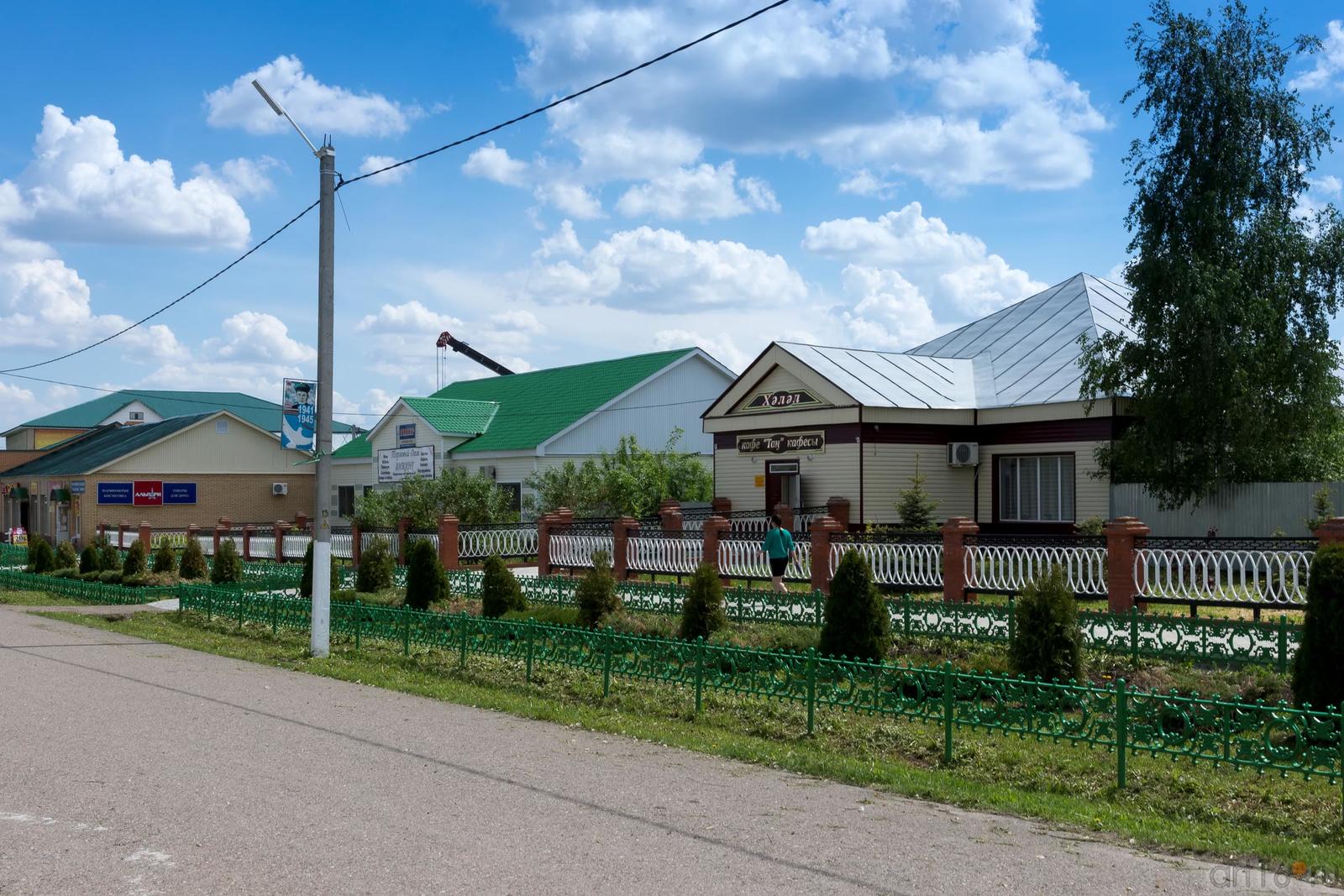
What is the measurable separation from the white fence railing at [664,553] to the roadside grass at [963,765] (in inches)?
330

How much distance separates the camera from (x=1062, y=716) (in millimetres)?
8633

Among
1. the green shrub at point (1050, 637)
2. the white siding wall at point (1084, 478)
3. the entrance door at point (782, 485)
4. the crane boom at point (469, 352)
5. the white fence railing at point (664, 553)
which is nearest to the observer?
the green shrub at point (1050, 637)

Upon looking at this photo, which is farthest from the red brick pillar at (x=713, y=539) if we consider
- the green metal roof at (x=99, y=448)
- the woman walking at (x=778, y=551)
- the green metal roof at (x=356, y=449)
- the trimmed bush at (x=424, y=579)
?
the green metal roof at (x=99, y=448)

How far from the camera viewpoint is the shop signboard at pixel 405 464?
135ft

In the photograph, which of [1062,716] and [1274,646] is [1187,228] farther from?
[1062,716]

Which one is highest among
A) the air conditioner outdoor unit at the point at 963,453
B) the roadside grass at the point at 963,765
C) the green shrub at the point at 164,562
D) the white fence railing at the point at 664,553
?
the air conditioner outdoor unit at the point at 963,453

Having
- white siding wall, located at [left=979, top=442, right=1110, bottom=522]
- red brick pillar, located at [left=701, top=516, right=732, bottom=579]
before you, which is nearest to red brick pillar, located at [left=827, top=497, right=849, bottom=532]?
white siding wall, located at [left=979, top=442, right=1110, bottom=522]

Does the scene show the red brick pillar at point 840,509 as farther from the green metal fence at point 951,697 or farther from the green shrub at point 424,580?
the green metal fence at point 951,697

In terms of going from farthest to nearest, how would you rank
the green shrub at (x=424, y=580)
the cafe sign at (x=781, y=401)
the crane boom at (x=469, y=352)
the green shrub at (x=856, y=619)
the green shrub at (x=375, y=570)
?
the crane boom at (x=469, y=352), the cafe sign at (x=781, y=401), the green shrub at (x=375, y=570), the green shrub at (x=424, y=580), the green shrub at (x=856, y=619)

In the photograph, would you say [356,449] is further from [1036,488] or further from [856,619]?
[856,619]

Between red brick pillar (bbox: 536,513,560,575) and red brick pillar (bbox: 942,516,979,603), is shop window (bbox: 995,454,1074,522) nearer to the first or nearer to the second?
red brick pillar (bbox: 942,516,979,603)

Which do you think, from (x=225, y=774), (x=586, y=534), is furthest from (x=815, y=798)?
(x=586, y=534)

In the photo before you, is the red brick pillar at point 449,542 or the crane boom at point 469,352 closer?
the red brick pillar at point 449,542

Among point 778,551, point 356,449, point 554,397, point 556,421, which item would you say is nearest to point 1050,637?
point 778,551
